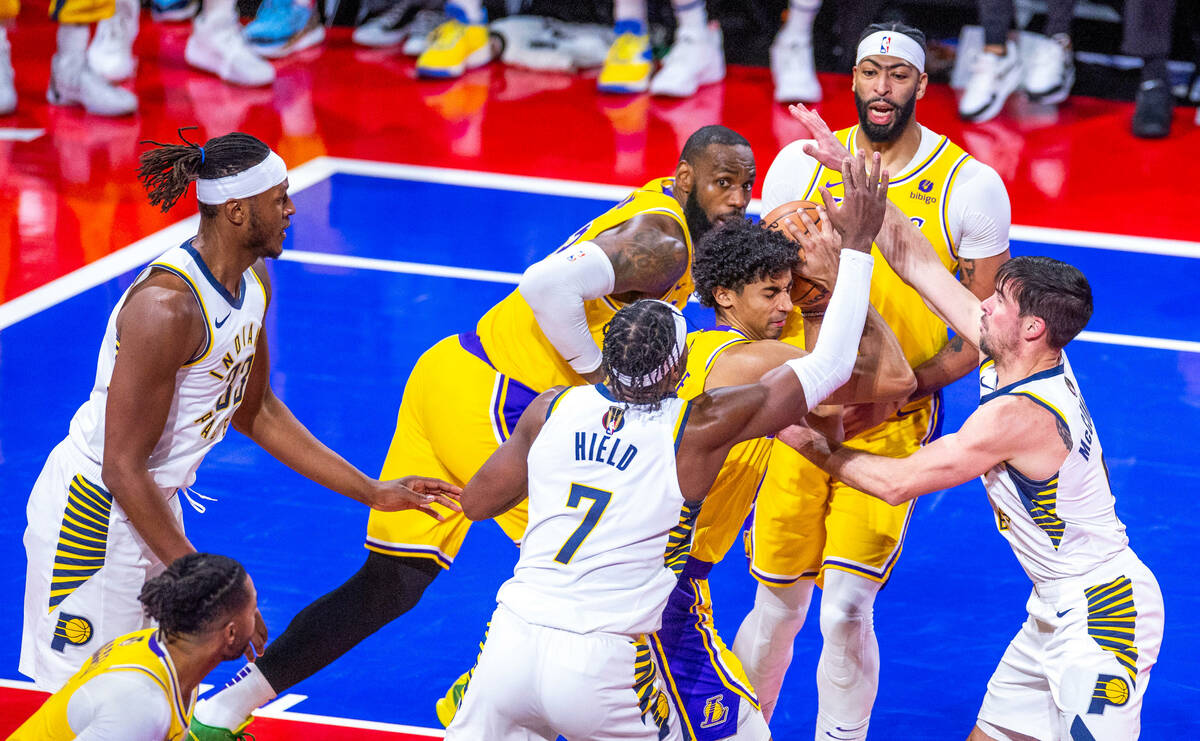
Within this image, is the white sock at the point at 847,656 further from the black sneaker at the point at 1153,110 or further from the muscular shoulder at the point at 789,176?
the black sneaker at the point at 1153,110

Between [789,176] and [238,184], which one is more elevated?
[238,184]

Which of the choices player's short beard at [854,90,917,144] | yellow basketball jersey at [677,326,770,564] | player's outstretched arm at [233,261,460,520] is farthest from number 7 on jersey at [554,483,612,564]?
player's short beard at [854,90,917,144]

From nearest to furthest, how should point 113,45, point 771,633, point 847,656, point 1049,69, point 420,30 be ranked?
1. point 847,656
2. point 771,633
3. point 113,45
4. point 1049,69
5. point 420,30

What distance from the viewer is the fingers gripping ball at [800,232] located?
4879 millimetres

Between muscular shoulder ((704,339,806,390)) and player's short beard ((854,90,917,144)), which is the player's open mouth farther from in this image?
muscular shoulder ((704,339,806,390))

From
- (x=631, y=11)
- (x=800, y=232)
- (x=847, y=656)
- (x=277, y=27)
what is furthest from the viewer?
(x=277, y=27)

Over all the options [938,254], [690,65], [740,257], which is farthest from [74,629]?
[690,65]

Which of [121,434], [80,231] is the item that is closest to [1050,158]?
[80,231]

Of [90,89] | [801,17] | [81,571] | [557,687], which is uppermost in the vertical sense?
[557,687]

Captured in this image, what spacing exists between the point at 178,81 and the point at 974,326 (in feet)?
31.7

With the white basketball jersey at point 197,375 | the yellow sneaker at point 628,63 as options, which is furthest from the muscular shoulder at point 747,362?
the yellow sneaker at point 628,63

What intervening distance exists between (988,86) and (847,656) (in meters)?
8.19

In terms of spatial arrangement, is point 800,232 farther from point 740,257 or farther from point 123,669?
point 123,669

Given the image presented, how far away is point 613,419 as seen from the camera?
4047 millimetres
